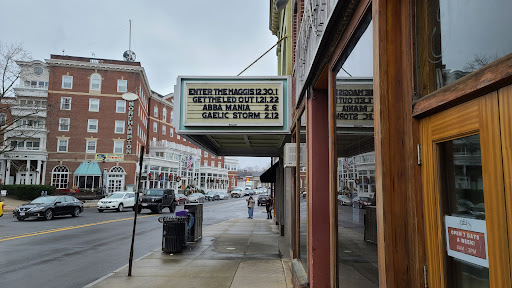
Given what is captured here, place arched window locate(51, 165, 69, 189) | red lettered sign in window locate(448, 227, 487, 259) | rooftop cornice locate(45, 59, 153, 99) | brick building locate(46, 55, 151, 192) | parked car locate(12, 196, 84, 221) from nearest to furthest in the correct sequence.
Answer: red lettered sign in window locate(448, 227, 487, 259), parked car locate(12, 196, 84, 221), arched window locate(51, 165, 69, 189), brick building locate(46, 55, 151, 192), rooftop cornice locate(45, 59, 153, 99)

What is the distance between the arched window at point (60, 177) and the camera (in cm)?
4644

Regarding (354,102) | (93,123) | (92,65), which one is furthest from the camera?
(93,123)

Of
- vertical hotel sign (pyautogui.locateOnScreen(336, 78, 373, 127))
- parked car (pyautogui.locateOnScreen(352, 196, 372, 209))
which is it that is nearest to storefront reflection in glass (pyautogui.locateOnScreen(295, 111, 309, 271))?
vertical hotel sign (pyautogui.locateOnScreen(336, 78, 373, 127))

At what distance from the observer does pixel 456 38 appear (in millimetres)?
1941

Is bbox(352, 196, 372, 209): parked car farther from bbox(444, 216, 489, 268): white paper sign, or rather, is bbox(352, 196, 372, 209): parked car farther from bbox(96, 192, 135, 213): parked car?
bbox(96, 192, 135, 213): parked car

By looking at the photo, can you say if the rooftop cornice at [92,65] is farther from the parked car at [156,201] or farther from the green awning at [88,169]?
the parked car at [156,201]

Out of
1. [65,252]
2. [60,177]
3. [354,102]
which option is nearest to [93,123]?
[60,177]

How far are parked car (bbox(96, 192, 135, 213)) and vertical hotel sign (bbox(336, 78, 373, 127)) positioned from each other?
26.8 m

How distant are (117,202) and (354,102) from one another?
1079 inches

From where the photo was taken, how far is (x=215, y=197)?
5972 cm

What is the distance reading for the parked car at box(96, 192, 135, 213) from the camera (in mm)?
27281

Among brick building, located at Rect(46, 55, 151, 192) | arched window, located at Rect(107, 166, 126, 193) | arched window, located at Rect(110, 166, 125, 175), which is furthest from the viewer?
arched window, located at Rect(110, 166, 125, 175)

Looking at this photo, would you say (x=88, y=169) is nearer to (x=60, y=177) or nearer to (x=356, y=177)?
(x=60, y=177)

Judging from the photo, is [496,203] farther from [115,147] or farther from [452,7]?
[115,147]
